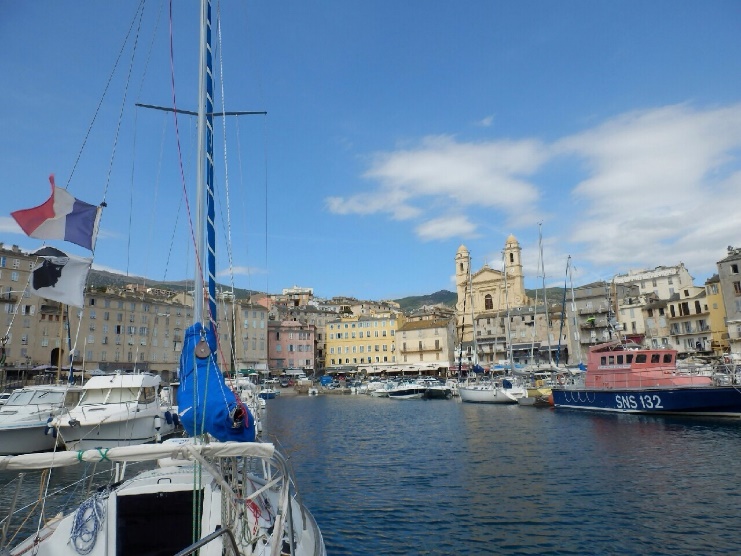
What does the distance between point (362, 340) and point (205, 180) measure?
108263mm

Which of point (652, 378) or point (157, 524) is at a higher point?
point (652, 378)

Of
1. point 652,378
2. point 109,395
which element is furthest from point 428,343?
point 109,395

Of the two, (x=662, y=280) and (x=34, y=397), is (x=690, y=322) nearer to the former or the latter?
(x=662, y=280)

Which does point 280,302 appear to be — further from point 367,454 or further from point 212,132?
point 212,132

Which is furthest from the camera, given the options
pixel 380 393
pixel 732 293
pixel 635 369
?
pixel 380 393

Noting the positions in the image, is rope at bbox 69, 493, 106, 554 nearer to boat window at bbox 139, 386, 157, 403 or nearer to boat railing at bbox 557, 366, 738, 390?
boat window at bbox 139, 386, 157, 403

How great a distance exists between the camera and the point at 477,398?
201 ft

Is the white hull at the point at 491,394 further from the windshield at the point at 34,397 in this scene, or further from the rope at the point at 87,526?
the rope at the point at 87,526

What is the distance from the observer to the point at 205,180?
10.2 meters

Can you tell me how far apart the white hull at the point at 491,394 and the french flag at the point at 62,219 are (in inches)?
2073

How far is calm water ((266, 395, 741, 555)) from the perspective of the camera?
13.0 meters

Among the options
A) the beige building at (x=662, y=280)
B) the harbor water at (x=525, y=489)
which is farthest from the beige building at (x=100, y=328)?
the beige building at (x=662, y=280)

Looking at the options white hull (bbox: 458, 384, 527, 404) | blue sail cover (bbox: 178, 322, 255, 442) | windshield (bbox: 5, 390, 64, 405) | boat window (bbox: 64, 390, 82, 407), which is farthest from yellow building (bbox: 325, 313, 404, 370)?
blue sail cover (bbox: 178, 322, 255, 442)

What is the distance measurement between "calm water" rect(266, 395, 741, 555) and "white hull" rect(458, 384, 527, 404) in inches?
929
